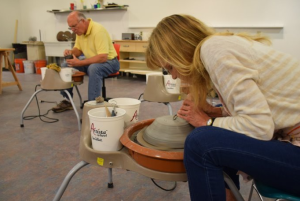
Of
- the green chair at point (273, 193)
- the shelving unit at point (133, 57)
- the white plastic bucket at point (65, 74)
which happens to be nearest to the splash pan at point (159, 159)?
the green chair at point (273, 193)

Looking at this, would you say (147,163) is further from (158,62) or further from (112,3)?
(112,3)

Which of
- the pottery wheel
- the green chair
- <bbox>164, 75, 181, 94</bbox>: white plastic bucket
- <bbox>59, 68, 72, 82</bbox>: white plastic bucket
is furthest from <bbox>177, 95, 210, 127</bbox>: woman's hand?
<bbox>59, 68, 72, 82</bbox>: white plastic bucket

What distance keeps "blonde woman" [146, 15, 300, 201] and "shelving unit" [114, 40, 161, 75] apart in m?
4.26

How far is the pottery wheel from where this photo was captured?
2.91 ft

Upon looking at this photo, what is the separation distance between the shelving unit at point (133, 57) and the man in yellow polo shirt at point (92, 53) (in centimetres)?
220

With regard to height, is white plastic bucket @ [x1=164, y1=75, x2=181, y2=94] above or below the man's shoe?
above

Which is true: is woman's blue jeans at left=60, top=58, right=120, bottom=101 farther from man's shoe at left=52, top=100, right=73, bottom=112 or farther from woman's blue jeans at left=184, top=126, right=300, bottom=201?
woman's blue jeans at left=184, top=126, right=300, bottom=201

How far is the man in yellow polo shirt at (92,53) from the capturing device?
8.34 ft

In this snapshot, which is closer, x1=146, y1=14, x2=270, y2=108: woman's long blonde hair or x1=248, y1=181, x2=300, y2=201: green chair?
x1=248, y1=181, x2=300, y2=201: green chair

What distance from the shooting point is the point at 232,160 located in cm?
69

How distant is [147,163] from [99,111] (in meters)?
0.31

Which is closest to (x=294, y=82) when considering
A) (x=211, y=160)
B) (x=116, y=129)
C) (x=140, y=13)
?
(x=211, y=160)

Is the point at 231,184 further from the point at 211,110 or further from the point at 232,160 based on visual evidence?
the point at 211,110

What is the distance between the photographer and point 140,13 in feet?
17.4
